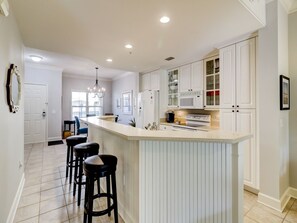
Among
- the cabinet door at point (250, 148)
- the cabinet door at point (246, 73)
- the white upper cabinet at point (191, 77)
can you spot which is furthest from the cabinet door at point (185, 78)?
the cabinet door at point (250, 148)

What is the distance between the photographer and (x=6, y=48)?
180 cm

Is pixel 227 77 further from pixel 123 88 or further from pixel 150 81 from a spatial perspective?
pixel 123 88

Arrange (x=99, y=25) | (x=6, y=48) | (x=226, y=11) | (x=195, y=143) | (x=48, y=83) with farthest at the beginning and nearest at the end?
(x=48, y=83) → (x=99, y=25) → (x=226, y=11) → (x=6, y=48) → (x=195, y=143)

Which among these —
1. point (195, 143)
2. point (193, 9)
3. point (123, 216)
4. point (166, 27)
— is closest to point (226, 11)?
point (193, 9)

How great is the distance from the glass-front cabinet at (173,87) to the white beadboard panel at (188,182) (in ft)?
9.73

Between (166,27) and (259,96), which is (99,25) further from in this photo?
(259,96)

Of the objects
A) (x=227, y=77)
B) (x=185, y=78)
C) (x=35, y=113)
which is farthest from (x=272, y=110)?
(x=35, y=113)

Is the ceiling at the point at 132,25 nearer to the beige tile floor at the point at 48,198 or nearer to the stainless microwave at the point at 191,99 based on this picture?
the stainless microwave at the point at 191,99

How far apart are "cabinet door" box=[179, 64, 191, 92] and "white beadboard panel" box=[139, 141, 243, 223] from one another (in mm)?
2675

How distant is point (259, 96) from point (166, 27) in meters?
1.69

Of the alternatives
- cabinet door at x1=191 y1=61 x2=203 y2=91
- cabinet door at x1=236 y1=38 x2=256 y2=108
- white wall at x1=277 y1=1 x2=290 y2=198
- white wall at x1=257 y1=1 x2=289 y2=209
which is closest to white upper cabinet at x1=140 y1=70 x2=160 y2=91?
cabinet door at x1=191 y1=61 x2=203 y2=91

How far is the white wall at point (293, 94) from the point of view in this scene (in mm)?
2473

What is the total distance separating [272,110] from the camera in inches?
88.1

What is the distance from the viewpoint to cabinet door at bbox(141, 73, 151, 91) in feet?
16.9
